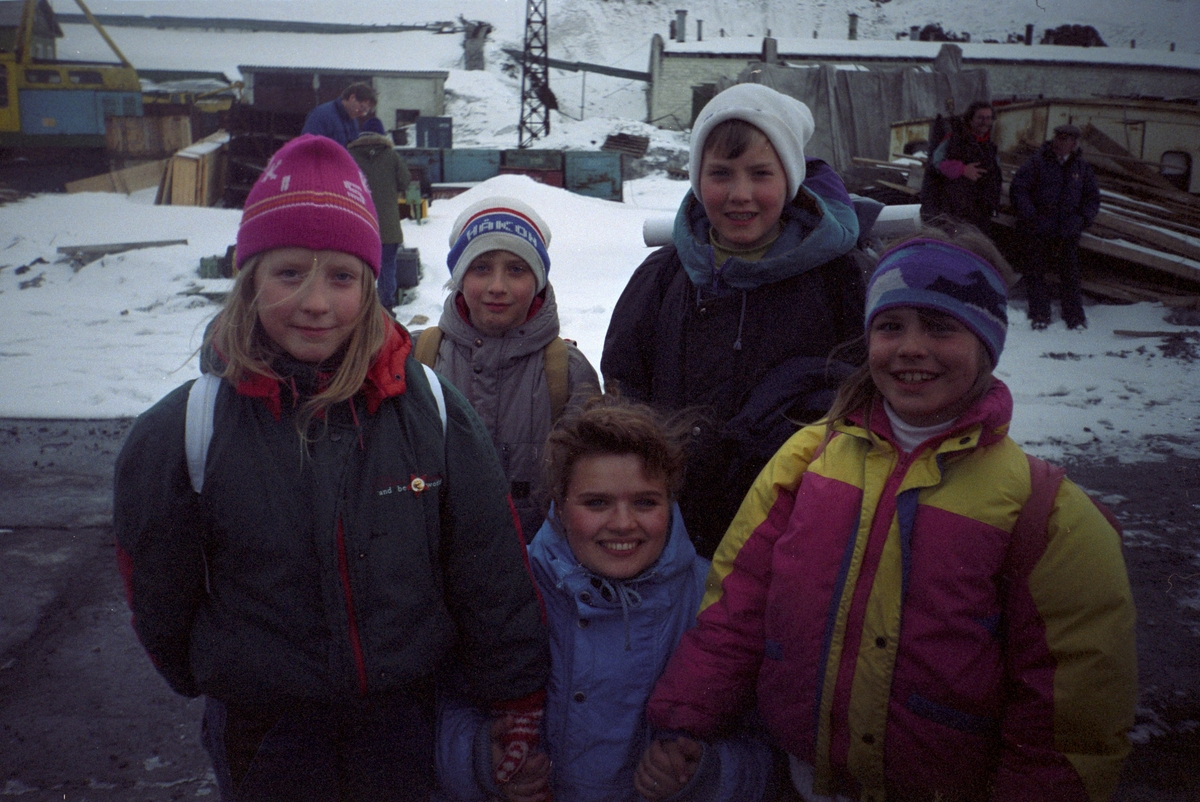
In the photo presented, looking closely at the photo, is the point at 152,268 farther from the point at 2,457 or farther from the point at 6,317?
the point at 2,457

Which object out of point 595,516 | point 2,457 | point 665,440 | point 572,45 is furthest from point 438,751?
point 572,45

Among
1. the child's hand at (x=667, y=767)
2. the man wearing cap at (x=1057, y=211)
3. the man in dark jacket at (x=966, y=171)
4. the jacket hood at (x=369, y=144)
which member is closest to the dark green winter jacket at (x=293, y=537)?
the child's hand at (x=667, y=767)

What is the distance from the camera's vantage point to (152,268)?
955cm

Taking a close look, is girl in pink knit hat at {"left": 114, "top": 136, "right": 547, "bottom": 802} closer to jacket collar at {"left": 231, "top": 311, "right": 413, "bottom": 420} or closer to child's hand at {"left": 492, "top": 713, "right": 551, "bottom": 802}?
jacket collar at {"left": 231, "top": 311, "right": 413, "bottom": 420}

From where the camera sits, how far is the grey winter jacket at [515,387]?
2.18 meters

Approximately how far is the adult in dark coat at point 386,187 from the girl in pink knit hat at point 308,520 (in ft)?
19.9

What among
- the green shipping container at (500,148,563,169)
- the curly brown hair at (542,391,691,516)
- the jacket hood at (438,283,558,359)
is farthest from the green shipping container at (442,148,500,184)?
the curly brown hair at (542,391,691,516)

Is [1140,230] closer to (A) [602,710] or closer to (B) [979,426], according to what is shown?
(B) [979,426]

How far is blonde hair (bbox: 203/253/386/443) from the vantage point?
1416 mm

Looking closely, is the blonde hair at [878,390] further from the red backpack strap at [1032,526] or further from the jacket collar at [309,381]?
the jacket collar at [309,381]

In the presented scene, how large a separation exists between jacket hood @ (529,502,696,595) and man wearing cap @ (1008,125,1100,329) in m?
7.20

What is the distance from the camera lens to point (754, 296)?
6.42 feet

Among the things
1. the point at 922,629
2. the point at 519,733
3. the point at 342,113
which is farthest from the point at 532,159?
the point at 922,629

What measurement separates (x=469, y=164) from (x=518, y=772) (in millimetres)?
13893
